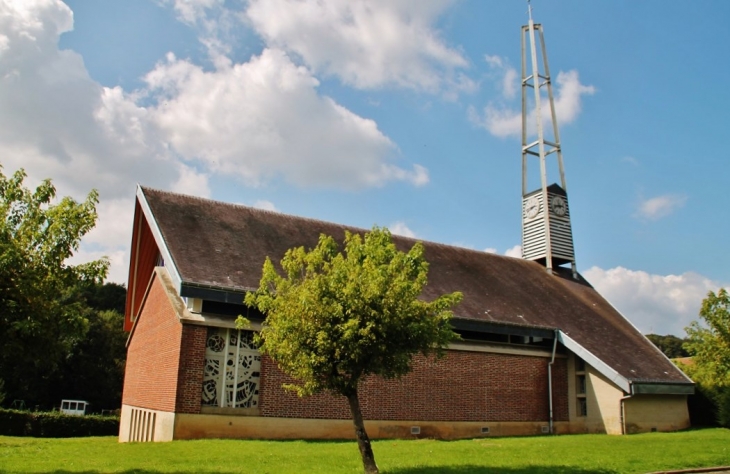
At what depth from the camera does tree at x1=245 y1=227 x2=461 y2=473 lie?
993 cm

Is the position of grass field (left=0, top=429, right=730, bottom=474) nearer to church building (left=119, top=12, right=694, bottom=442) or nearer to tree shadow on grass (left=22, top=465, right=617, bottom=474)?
tree shadow on grass (left=22, top=465, right=617, bottom=474)

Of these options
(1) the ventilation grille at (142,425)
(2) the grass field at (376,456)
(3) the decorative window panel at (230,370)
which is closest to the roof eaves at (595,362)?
(2) the grass field at (376,456)

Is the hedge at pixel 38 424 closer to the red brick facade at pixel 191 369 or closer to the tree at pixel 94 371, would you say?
the tree at pixel 94 371

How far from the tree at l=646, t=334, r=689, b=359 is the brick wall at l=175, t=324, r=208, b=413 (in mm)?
57117

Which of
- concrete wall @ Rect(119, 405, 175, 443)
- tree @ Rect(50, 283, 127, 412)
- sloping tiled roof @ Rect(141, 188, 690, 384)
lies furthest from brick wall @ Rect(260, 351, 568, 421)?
tree @ Rect(50, 283, 127, 412)

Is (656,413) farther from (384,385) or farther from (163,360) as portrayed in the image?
(163,360)

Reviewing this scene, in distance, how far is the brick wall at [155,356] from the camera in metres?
16.0

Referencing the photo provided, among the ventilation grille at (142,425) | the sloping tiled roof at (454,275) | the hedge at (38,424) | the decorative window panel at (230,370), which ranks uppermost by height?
the sloping tiled roof at (454,275)

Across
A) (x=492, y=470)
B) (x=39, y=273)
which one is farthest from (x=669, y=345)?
(x=39, y=273)

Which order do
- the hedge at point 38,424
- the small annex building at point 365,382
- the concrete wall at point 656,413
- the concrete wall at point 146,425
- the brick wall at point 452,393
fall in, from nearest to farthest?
the concrete wall at point 146,425
the small annex building at point 365,382
the brick wall at point 452,393
the concrete wall at point 656,413
the hedge at point 38,424

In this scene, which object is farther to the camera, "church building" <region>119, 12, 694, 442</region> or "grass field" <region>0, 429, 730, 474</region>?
→ "church building" <region>119, 12, 694, 442</region>

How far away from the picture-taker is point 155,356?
1820cm

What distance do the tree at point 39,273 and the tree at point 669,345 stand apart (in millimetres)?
62166

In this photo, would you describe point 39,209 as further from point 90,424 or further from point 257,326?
point 90,424
